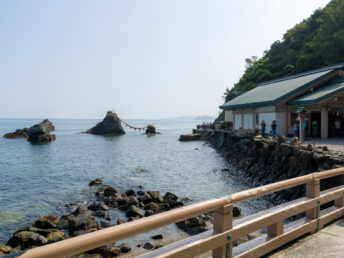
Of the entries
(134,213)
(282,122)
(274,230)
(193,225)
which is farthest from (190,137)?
(274,230)

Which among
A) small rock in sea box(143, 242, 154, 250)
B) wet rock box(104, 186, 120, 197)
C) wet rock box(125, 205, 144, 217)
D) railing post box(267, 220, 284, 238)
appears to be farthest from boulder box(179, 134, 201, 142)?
railing post box(267, 220, 284, 238)

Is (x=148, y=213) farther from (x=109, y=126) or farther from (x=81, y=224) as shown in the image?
(x=109, y=126)

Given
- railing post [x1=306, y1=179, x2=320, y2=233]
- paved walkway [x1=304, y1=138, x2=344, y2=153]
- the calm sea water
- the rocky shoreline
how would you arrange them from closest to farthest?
railing post [x1=306, y1=179, x2=320, y2=233]
the rocky shoreline
the calm sea water
paved walkway [x1=304, y1=138, x2=344, y2=153]

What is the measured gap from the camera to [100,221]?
508 inches

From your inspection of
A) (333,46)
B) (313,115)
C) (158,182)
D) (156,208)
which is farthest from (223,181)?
(333,46)

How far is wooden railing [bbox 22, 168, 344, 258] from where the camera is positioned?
2387 millimetres

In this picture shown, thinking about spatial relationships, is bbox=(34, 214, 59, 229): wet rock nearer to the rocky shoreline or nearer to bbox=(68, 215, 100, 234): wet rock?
the rocky shoreline

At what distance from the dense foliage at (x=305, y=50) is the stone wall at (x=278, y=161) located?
82.4ft

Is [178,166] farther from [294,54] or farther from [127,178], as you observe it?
[294,54]

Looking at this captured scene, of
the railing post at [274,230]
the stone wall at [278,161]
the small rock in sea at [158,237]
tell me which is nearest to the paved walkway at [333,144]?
the stone wall at [278,161]

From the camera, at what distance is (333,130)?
2370cm

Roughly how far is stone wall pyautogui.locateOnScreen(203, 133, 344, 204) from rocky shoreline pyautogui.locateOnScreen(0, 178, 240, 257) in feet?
14.0

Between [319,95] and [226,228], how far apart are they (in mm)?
21979

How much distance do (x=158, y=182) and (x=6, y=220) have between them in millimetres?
10250
